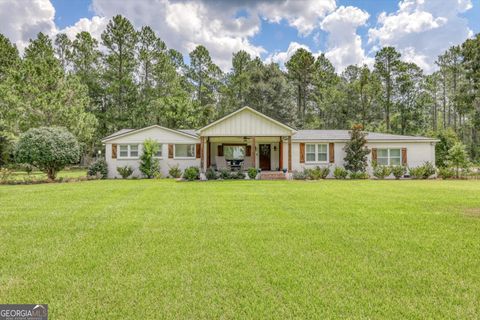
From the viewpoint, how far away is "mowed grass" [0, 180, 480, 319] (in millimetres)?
3176

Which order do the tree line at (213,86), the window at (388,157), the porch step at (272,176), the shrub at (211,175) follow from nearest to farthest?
1. the shrub at (211,175)
2. the porch step at (272,176)
3. the window at (388,157)
4. the tree line at (213,86)

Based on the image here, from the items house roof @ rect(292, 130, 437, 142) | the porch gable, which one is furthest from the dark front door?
the porch gable

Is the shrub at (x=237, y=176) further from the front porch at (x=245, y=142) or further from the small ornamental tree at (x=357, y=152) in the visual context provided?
the small ornamental tree at (x=357, y=152)

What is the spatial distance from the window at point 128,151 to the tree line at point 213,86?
30.2 ft

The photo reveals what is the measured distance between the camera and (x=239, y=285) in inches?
144

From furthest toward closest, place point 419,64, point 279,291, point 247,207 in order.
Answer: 1. point 419,64
2. point 247,207
3. point 279,291

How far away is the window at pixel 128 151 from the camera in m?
21.0

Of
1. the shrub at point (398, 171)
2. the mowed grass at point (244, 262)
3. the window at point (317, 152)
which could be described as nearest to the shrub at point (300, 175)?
the window at point (317, 152)

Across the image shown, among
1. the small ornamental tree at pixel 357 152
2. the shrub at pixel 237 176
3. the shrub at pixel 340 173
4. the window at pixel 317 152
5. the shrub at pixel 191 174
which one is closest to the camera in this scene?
the shrub at pixel 191 174

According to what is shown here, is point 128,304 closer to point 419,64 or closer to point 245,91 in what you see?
point 245,91

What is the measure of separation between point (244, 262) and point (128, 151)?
18.7 m

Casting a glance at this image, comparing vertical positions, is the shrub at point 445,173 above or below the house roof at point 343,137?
below

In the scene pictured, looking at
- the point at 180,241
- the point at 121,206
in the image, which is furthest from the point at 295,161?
the point at 180,241

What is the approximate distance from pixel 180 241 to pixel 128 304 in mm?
2283
